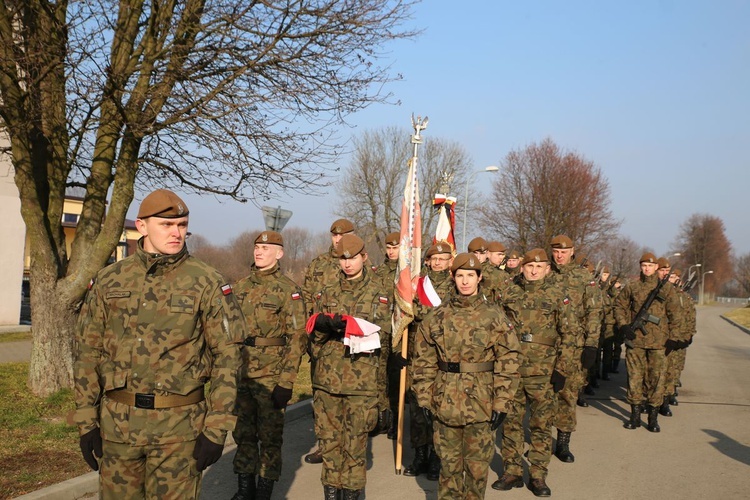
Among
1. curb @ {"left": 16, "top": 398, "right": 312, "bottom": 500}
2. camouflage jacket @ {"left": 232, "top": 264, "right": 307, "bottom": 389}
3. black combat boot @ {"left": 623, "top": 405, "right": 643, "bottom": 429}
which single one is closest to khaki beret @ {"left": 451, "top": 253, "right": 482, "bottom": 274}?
camouflage jacket @ {"left": 232, "top": 264, "right": 307, "bottom": 389}

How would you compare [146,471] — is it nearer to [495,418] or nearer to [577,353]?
[495,418]

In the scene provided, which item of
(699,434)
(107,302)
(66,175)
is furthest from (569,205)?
(107,302)

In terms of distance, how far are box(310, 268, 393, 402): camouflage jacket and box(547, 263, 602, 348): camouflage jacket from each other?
232 centimetres

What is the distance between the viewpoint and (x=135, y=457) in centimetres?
352

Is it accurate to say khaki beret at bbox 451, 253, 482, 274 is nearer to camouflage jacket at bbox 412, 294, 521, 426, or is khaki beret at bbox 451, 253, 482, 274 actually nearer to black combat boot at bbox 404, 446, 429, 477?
camouflage jacket at bbox 412, 294, 521, 426

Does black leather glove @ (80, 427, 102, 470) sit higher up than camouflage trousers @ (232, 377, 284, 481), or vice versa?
black leather glove @ (80, 427, 102, 470)

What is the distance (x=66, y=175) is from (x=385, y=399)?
5.29 meters

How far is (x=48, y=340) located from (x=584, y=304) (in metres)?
6.77

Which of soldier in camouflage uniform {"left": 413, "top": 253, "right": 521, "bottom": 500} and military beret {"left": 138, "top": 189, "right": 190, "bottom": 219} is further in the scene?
soldier in camouflage uniform {"left": 413, "top": 253, "right": 521, "bottom": 500}

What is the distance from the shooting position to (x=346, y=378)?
556cm

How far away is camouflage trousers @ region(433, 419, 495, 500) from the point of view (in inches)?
194

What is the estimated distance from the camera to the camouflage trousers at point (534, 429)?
21.3ft

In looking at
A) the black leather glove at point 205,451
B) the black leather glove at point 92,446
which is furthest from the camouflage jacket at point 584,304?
the black leather glove at point 92,446

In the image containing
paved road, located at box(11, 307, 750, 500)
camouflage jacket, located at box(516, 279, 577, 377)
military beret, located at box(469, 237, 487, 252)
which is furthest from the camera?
Answer: military beret, located at box(469, 237, 487, 252)
